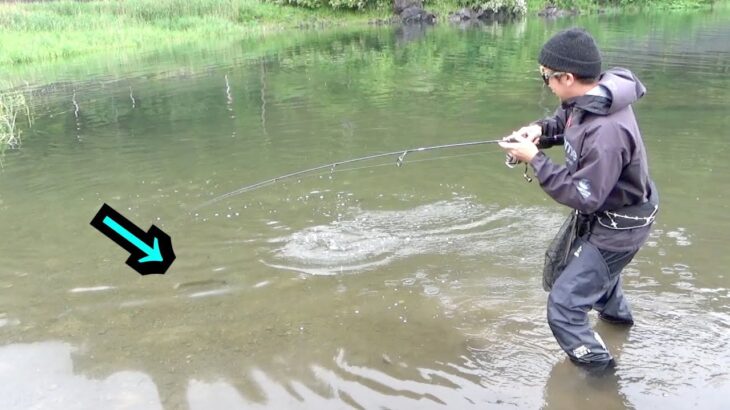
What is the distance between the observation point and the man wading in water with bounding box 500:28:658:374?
2.86 m

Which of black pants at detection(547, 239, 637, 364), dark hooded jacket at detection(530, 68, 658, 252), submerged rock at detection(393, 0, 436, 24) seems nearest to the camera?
dark hooded jacket at detection(530, 68, 658, 252)

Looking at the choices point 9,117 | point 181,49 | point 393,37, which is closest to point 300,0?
point 393,37

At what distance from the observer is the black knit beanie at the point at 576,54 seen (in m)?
2.92

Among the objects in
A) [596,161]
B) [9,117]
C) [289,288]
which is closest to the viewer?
[596,161]

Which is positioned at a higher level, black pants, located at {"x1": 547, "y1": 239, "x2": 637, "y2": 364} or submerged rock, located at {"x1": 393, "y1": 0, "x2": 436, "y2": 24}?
submerged rock, located at {"x1": 393, "y1": 0, "x2": 436, "y2": 24}

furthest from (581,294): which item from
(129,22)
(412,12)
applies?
(412,12)

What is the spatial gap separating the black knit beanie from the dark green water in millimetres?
1747

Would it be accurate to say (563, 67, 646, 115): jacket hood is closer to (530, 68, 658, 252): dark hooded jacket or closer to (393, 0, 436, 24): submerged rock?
(530, 68, 658, 252): dark hooded jacket

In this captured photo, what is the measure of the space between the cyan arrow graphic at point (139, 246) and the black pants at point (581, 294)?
3.27m

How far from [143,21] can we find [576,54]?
32016 millimetres

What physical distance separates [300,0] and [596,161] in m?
39.8

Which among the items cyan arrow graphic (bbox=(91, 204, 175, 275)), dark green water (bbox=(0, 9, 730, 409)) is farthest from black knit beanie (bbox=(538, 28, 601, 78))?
cyan arrow graphic (bbox=(91, 204, 175, 275))

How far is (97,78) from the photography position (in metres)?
17.1

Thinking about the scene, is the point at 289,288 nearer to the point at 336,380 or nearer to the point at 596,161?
the point at 336,380
